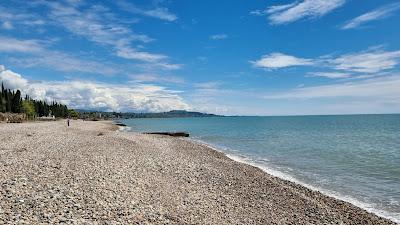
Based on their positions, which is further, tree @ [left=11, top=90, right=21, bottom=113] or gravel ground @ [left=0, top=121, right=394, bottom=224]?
tree @ [left=11, top=90, right=21, bottom=113]

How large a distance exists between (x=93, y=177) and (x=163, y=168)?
21.1ft

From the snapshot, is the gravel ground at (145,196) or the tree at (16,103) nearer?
the gravel ground at (145,196)

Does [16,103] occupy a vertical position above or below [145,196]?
above

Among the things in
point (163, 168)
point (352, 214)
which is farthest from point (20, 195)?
point (352, 214)

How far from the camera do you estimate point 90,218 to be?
11.5 metres

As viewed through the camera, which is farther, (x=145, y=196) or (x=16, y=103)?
(x=16, y=103)

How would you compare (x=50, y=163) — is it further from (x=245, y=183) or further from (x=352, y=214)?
(x=352, y=214)

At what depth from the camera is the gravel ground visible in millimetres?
12156

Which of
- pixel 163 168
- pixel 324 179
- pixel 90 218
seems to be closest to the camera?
pixel 90 218

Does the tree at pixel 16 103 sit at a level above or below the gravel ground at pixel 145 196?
above

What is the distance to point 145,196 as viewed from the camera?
1571 centimetres

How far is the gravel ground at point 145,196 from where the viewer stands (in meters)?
12.2

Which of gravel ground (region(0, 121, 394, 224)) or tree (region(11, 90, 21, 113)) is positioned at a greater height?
tree (region(11, 90, 21, 113))

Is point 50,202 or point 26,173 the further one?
point 26,173
